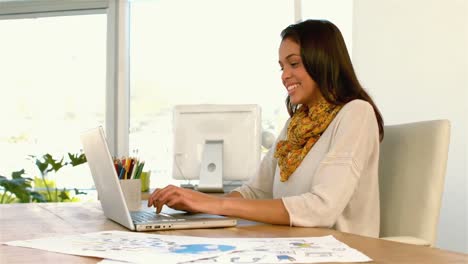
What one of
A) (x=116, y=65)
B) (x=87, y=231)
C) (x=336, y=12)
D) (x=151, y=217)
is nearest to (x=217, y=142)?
(x=151, y=217)

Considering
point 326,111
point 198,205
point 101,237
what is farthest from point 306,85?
point 101,237

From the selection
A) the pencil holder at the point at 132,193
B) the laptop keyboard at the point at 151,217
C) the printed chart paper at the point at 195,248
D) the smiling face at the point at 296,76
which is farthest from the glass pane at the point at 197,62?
the printed chart paper at the point at 195,248

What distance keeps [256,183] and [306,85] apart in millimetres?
437

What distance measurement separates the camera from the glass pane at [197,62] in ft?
15.8

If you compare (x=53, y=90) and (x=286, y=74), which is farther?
(x=53, y=90)

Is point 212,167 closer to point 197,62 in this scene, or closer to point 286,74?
point 286,74

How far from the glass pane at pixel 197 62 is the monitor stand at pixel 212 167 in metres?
1.87

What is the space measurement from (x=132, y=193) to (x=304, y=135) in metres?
0.54

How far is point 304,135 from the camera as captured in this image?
1840 mm

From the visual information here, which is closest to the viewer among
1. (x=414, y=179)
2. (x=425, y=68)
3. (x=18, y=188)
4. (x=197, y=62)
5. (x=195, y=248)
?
(x=195, y=248)

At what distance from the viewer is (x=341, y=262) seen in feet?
3.01

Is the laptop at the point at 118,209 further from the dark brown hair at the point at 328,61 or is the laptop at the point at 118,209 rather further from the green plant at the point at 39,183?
the green plant at the point at 39,183

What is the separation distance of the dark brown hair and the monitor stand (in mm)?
1146

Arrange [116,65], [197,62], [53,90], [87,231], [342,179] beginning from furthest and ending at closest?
[53,90] → [116,65] → [197,62] → [342,179] → [87,231]
